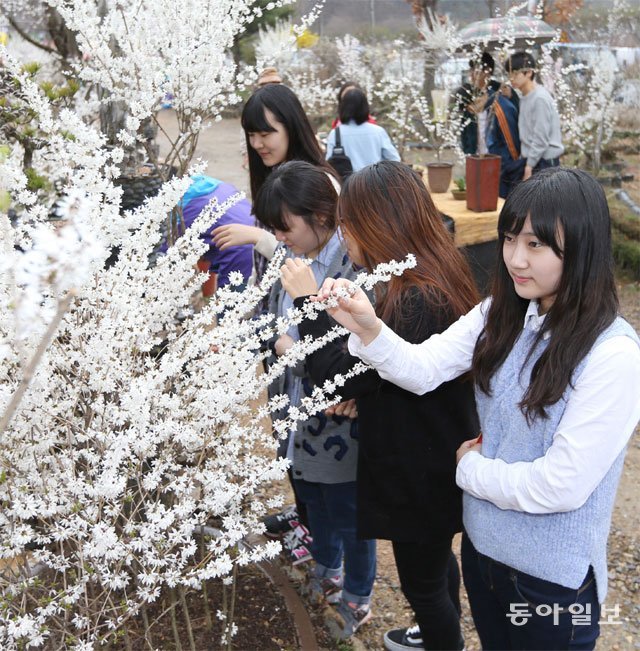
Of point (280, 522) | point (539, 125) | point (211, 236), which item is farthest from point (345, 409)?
point (539, 125)

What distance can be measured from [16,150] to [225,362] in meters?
3.03

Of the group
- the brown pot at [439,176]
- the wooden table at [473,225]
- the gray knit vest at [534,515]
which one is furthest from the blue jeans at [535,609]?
the brown pot at [439,176]

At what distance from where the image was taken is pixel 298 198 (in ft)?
8.08

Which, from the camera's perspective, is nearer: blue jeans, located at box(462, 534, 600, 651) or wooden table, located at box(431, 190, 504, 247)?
blue jeans, located at box(462, 534, 600, 651)

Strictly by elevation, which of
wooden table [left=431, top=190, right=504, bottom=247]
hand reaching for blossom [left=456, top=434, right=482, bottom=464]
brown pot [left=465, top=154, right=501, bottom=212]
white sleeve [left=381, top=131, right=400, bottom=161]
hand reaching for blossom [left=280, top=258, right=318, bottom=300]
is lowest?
wooden table [left=431, top=190, right=504, bottom=247]

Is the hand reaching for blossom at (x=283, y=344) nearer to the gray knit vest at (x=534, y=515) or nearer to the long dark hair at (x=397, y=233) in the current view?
the long dark hair at (x=397, y=233)

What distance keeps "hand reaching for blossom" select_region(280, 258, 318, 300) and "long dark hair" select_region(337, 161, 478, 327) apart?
170 millimetres

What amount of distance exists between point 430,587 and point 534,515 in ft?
2.28

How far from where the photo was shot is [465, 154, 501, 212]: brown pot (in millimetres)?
5762

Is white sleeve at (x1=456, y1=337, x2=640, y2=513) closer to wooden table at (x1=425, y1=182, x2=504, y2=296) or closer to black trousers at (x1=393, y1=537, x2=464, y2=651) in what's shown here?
black trousers at (x1=393, y1=537, x2=464, y2=651)

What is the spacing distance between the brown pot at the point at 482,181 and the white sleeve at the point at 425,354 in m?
4.06

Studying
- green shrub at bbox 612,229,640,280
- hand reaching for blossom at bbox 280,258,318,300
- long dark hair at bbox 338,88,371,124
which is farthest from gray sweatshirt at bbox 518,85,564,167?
hand reaching for blossom at bbox 280,258,318,300

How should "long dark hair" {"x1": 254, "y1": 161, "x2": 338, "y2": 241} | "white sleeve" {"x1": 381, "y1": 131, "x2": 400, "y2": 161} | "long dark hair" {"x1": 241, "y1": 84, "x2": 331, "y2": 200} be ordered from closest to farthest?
"long dark hair" {"x1": 254, "y1": 161, "x2": 338, "y2": 241}, "long dark hair" {"x1": 241, "y1": 84, "x2": 331, "y2": 200}, "white sleeve" {"x1": 381, "y1": 131, "x2": 400, "y2": 161}

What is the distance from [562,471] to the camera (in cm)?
158
